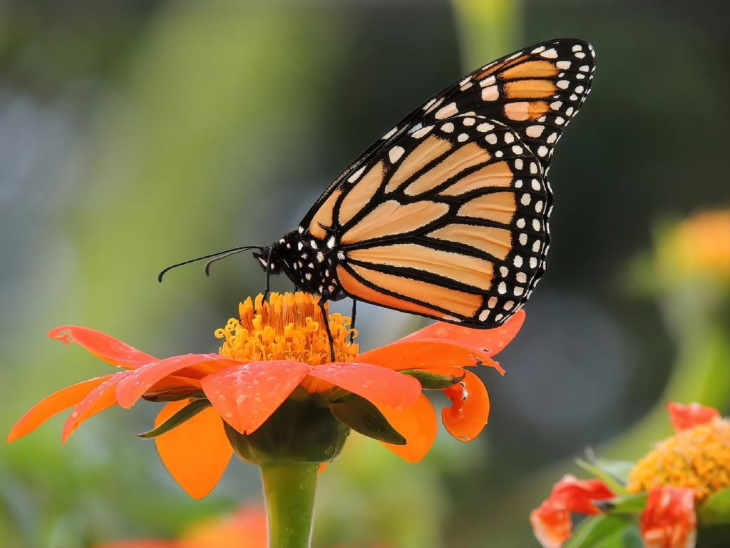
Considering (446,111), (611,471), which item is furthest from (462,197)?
(611,471)

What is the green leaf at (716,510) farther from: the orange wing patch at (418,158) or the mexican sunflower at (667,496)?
the orange wing patch at (418,158)

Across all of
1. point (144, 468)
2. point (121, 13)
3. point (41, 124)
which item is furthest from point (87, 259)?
point (144, 468)

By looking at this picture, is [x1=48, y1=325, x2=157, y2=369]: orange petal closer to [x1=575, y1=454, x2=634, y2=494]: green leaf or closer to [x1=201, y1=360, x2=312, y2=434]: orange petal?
[x1=201, y1=360, x2=312, y2=434]: orange petal

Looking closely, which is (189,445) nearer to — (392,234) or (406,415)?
(406,415)

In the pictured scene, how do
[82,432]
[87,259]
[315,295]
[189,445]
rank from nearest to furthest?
[189,445] → [315,295] → [82,432] → [87,259]

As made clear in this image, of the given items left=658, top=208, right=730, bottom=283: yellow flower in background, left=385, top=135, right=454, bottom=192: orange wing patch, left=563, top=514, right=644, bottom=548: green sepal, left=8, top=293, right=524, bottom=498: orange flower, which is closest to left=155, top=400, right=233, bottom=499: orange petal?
left=8, top=293, right=524, bottom=498: orange flower

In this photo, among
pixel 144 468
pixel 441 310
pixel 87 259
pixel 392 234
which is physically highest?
pixel 87 259
